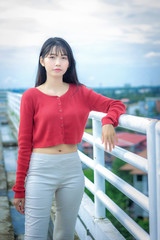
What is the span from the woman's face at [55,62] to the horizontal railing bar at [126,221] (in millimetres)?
856

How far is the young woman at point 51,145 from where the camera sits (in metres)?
1.55

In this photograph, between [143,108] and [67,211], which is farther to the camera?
[143,108]

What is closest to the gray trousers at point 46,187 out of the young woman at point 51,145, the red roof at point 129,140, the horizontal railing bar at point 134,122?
the young woman at point 51,145

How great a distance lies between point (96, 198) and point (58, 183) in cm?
77

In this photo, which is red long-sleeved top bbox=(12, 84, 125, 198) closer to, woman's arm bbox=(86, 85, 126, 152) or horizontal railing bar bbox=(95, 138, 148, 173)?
woman's arm bbox=(86, 85, 126, 152)

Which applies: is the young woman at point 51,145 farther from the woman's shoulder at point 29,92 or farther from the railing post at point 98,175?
the railing post at point 98,175

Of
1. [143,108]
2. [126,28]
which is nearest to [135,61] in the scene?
[126,28]

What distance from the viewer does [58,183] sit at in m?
1.58

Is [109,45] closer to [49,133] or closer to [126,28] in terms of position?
[126,28]

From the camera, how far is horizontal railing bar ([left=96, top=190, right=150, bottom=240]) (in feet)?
5.32

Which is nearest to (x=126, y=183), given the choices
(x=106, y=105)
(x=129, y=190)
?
(x=129, y=190)

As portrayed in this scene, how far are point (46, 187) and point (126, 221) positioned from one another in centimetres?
53

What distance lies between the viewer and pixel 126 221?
1787 millimetres

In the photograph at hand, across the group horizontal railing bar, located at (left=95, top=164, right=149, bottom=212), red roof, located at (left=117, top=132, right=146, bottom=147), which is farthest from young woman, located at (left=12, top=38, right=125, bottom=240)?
red roof, located at (left=117, top=132, right=146, bottom=147)
